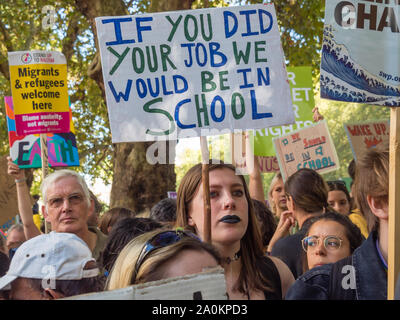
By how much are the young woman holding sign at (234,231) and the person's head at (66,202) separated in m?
1.05

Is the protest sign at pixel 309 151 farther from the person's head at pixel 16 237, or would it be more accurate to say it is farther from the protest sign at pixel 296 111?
the person's head at pixel 16 237

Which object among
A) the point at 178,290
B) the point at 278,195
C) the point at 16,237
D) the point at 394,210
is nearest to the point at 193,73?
the point at 394,210

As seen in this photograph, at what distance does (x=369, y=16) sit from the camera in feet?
10.7

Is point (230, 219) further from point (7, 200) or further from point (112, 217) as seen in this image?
point (7, 200)

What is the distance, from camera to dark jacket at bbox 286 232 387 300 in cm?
259

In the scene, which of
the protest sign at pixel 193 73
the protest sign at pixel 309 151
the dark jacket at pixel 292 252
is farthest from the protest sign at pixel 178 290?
the protest sign at pixel 309 151

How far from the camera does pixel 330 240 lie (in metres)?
3.23

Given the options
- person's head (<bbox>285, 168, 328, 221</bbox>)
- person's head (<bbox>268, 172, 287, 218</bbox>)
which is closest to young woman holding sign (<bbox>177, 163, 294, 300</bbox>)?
person's head (<bbox>285, 168, 328, 221</bbox>)

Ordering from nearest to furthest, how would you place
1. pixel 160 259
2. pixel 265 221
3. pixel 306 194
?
1. pixel 160 259
2. pixel 306 194
3. pixel 265 221

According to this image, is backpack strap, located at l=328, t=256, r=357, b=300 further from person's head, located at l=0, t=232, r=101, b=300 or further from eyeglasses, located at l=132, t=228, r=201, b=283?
person's head, located at l=0, t=232, r=101, b=300

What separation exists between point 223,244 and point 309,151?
10.7 feet

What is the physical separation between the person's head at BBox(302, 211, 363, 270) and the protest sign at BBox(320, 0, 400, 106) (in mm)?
636

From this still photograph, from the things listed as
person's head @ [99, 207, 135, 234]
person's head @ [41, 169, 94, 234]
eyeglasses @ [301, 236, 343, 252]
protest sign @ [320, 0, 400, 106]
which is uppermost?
protest sign @ [320, 0, 400, 106]

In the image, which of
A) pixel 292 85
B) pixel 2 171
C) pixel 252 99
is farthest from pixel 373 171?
pixel 2 171
